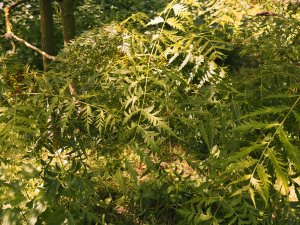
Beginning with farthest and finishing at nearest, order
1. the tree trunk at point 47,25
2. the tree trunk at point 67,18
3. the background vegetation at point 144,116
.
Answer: the tree trunk at point 47,25
the tree trunk at point 67,18
the background vegetation at point 144,116

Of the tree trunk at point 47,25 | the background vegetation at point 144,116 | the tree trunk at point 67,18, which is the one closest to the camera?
the background vegetation at point 144,116

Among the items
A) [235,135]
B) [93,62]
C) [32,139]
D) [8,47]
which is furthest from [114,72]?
[8,47]

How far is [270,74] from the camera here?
1238 mm

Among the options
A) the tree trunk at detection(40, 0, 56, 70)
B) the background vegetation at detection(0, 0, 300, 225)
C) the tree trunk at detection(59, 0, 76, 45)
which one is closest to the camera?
the background vegetation at detection(0, 0, 300, 225)

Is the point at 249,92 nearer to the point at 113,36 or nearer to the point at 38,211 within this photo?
the point at 113,36

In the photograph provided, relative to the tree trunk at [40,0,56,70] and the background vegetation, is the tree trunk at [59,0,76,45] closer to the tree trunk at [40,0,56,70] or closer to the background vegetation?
the tree trunk at [40,0,56,70]

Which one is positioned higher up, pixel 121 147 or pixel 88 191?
pixel 121 147

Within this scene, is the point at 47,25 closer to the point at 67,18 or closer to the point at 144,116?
the point at 67,18

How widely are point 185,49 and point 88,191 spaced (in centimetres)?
58

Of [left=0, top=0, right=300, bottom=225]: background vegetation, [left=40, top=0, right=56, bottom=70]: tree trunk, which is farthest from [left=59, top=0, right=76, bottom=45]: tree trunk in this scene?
[left=0, top=0, right=300, bottom=225]: background vegetation

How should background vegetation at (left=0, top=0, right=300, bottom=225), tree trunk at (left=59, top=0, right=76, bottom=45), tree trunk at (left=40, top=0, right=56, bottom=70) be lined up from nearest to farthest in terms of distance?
background vegetation at (left=0, top=0, right=300, bottom=225), tree trunk at (left=59, top=0, right=76, bottom=45), tree trunk at (left=40, top=0, right=56, bottom=70)

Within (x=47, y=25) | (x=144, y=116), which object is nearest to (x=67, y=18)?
(x=47, y=25)

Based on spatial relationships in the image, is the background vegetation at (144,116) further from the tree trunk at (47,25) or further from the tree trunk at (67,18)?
the tree trunk at (47,25)

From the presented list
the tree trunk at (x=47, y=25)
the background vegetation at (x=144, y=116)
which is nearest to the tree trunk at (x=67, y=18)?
the tree trunk at (x=47, y=25)
